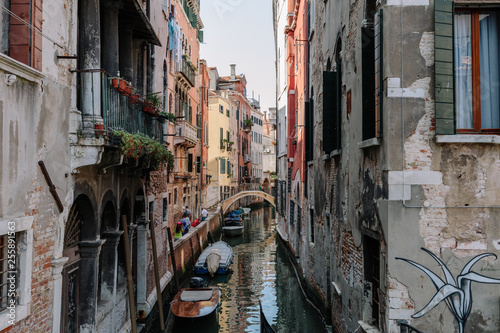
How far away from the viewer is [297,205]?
17.6 meters

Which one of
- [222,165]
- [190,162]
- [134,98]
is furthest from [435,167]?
[222,165]

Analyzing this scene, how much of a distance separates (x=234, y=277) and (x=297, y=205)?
12.4ft

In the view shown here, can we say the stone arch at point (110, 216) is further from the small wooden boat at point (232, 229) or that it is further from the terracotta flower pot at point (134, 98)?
the small wooden boat at point (232, 229)

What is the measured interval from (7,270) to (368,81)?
472cm

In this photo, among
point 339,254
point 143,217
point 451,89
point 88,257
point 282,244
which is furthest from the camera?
point 282,244

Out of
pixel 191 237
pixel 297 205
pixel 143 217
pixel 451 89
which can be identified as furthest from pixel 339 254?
pixel 191 237

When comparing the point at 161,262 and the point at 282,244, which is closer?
the point at 161,262

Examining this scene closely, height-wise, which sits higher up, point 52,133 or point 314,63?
point 314,63

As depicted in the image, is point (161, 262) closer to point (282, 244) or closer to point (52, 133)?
point (52, 133)

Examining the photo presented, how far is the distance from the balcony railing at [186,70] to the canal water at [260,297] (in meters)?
7.97

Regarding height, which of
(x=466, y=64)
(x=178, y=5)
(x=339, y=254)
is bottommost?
(x=339, y=254)

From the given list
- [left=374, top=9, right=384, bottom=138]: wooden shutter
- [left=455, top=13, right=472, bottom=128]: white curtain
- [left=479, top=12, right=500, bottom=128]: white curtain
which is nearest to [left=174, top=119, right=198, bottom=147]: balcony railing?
[left=374, top=9, right=384, bottom=138]: wooden shutter

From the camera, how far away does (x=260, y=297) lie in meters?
14.9

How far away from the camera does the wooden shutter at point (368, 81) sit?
575 centimetres
